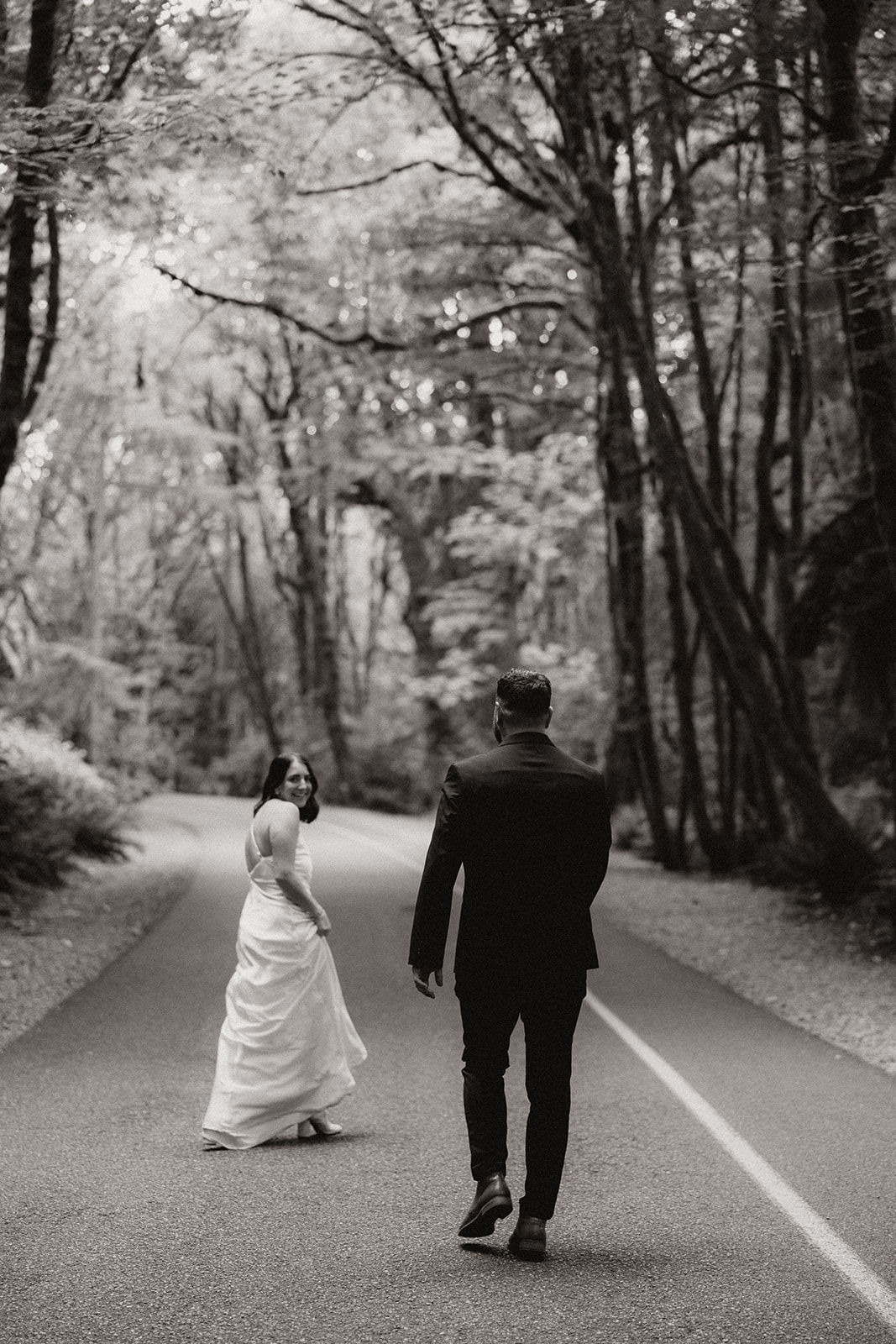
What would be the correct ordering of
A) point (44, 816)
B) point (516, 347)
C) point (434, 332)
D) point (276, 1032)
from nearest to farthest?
point (276, 1032), point (44, 816), point (434, 332), point (516, 347)

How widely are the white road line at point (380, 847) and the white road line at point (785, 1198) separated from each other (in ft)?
36.5

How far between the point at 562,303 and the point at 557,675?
37.8 feet

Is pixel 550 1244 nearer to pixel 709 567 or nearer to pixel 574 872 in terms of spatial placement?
pixel 574 872

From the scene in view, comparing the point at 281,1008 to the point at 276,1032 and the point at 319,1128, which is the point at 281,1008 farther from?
the point at 319,1128

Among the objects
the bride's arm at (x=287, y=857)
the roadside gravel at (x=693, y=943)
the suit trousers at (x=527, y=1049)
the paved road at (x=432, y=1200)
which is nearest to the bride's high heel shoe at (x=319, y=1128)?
the paved road at (x=432, y=1200)

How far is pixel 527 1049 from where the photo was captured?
16.4 feet

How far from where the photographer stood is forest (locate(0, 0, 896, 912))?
11.6m

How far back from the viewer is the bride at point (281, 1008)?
259 inches

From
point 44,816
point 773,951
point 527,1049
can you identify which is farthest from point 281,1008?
point 44,816

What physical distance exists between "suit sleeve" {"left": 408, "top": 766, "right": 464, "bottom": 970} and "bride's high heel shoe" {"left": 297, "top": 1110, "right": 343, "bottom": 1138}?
2.15m

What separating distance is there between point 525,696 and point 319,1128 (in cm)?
284

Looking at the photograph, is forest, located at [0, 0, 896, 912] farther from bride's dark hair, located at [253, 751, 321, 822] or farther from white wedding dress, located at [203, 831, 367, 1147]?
white wedding dress, located at [203, 831, 367, 1147]

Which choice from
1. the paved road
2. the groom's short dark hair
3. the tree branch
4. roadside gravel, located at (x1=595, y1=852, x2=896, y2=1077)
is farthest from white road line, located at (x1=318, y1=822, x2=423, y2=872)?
the groom's short dark hair

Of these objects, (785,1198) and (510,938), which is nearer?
(510,938)
